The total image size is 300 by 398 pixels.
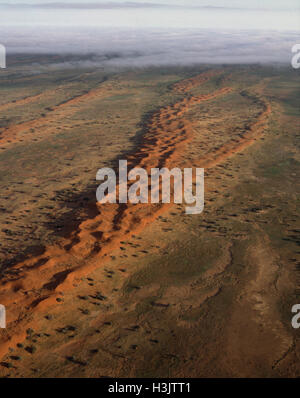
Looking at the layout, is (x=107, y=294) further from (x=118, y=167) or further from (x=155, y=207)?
(x=118, y=167)

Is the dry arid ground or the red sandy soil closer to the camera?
the dry arid ground

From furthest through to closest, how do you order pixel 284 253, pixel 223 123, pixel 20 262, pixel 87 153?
pixel 223 123 < pixel 87 153 < pixel 284 253 < pixel 20 262

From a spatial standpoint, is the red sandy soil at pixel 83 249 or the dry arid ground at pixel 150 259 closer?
the dry arid ground at pixel 150 259

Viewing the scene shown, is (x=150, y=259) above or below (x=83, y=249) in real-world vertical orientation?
below

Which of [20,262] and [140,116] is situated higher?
[140,116]

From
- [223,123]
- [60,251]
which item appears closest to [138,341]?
[60,251]

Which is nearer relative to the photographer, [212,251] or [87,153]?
[212,251]
